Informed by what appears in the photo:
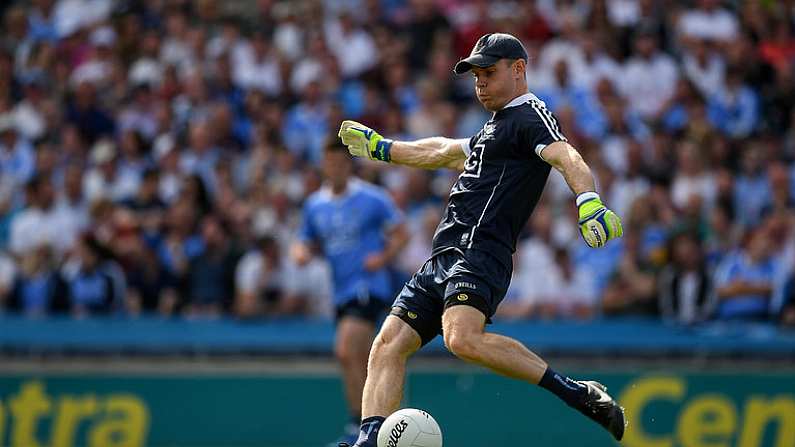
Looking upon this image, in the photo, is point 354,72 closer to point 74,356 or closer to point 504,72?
point 74,356

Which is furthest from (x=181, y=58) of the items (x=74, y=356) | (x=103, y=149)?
(x=74, y=356)

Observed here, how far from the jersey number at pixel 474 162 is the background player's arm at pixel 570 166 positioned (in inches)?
23.7

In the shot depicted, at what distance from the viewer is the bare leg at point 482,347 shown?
816 cm

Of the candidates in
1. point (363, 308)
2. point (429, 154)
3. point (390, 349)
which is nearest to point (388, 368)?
point (390, 349)

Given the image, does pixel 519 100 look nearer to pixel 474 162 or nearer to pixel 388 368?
pixel 474 162

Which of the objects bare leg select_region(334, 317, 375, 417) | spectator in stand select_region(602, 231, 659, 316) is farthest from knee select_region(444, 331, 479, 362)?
spectator in stand select_region(602, 231, 659, 316)

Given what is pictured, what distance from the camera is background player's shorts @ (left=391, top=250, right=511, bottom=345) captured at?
8.27 m

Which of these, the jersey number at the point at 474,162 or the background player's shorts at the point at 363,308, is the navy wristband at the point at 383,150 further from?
the background player's shorts at the point at 363,308

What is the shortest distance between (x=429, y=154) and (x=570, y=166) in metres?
1.40

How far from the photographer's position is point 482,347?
817cm

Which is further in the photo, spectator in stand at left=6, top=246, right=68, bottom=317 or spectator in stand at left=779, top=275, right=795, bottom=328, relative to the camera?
spectator in stand at left=6, top=246, right=68, bottom=317

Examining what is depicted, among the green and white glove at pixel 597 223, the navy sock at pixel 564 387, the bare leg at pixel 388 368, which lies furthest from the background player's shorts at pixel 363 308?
the green and white glove at pixel 597 223

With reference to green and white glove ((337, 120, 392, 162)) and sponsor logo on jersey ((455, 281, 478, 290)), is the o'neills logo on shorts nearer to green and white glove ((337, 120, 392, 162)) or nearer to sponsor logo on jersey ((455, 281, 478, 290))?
sponsor logo on jersey ((455, 281, 478, 290))

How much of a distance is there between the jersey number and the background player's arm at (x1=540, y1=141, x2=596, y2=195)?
1.97 feet
